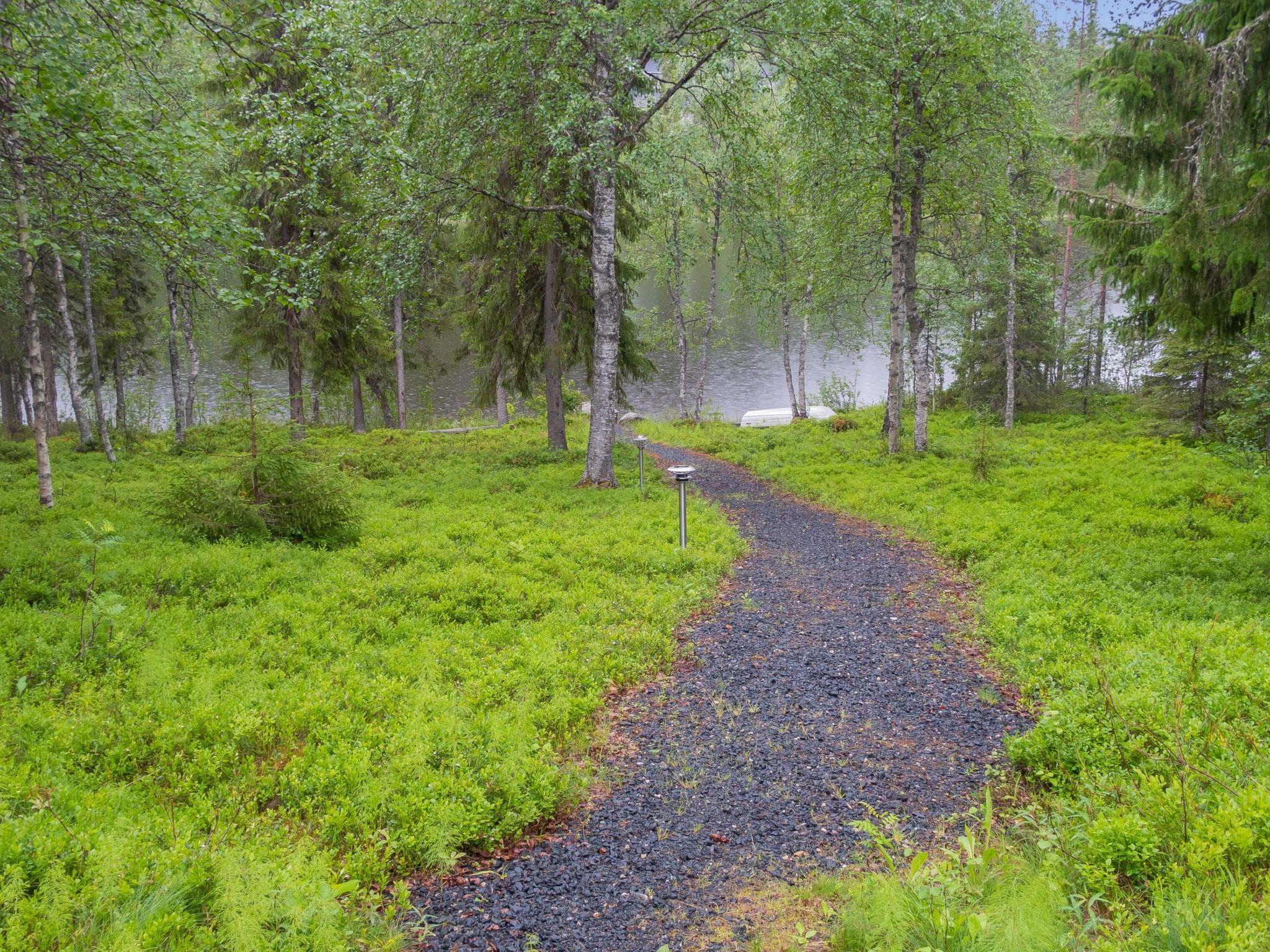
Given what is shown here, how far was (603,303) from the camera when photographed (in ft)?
41.8

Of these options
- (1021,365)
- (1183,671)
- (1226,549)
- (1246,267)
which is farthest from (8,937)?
(1021,365)

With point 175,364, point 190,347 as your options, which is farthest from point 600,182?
point 190,347

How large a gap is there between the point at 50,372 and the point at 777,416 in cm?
2596

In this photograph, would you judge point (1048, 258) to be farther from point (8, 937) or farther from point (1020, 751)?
point (8, 937)

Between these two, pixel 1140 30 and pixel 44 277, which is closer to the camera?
pixel 1140 30

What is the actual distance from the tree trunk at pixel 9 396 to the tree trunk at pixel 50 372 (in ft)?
3.08

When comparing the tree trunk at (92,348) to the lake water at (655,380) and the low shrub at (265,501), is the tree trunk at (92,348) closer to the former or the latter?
the lake water at (655,380)

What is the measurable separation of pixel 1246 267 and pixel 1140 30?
291 centimetres

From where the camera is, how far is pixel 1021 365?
896 inches

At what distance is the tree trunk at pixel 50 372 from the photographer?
835 inches

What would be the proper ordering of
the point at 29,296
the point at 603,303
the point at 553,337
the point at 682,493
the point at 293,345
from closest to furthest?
the point at 682,493, the point at 29,296, the point at 603,303, the point at 553,337, the point at 293,345

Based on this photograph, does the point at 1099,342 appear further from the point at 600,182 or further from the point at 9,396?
the point at 9,396

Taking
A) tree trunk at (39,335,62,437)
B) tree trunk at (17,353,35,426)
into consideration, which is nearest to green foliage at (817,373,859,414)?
tree trunk at (39,335,62,437)

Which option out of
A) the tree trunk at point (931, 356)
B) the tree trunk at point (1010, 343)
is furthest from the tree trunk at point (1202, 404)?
the tree trunk at point (931, 356)
